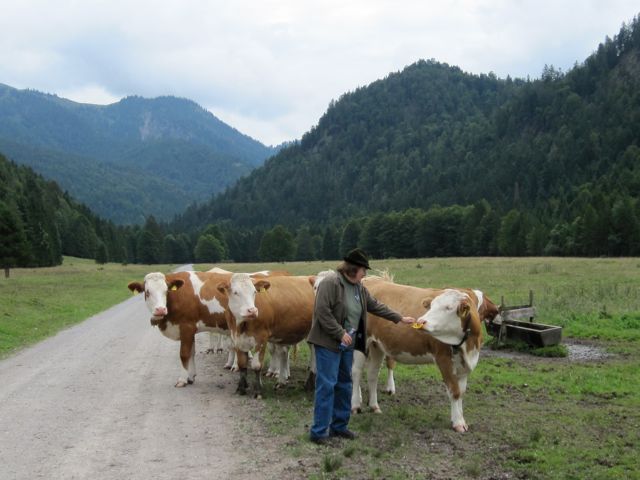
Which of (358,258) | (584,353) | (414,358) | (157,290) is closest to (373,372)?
(414,358)

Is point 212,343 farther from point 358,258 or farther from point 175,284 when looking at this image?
point 358,258

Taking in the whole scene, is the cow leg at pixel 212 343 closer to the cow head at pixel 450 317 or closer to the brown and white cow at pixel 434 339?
the brown and white cow at pixel 434 339

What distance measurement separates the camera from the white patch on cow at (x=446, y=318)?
9375mm

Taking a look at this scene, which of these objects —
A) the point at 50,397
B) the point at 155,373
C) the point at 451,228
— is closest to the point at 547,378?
the point at 155,373

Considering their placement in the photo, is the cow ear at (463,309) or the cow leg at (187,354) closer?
the cow ear at (463,309)

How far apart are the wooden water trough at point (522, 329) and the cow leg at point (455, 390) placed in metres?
7.90

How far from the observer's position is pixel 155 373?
46.6 feet

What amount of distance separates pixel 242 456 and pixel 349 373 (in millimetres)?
2159

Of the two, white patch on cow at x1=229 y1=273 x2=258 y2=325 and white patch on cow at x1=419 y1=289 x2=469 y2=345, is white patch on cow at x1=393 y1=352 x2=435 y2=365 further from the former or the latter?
white patch on cow at x1=229 y1=273 x2=258 y2=325

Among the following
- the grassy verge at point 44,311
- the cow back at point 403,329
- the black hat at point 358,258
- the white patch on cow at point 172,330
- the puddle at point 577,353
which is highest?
the black hat at point 358,258

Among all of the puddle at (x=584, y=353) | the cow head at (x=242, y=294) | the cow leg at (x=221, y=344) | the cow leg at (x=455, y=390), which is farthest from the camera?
the cow leg at (x=221, y=344)

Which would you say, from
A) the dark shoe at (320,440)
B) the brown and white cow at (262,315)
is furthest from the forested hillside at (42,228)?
the dark shoe at (320,440)

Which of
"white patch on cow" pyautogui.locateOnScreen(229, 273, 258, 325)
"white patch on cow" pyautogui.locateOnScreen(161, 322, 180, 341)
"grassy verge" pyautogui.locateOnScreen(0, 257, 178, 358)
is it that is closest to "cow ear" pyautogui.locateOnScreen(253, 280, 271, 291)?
"white patch on cow" pyautogui.locateOnScreen(229, 273, 258, 325)

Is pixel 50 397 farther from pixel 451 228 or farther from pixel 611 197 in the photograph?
pixel 451 228
